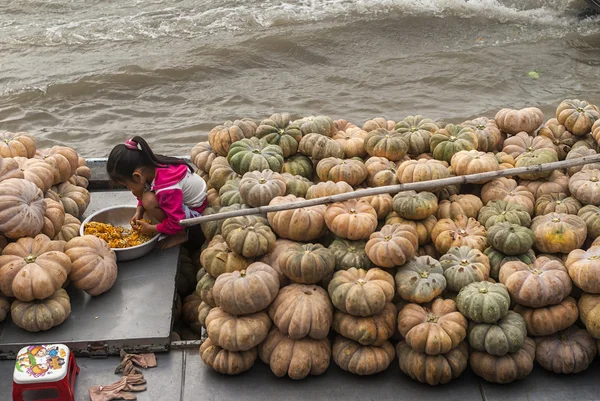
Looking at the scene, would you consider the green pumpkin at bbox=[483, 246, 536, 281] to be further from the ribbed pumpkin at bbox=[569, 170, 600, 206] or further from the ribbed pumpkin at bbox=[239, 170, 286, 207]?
the ribbed pumpkin at bbox=[239, 170, 286, 207]

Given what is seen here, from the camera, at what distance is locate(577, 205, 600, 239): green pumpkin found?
5.07 meters

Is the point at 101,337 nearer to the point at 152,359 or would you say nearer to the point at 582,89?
the point at 152,359

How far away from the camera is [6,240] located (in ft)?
17.2

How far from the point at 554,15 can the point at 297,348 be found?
44.6ft

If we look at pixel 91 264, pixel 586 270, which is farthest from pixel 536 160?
pixel 91 264

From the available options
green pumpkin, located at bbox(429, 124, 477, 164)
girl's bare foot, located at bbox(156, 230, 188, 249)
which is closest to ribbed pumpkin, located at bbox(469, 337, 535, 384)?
green pumpkin, located at bbox(429, 124, 477, 164)

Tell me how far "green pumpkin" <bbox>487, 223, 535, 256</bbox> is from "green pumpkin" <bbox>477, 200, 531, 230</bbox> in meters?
0.16

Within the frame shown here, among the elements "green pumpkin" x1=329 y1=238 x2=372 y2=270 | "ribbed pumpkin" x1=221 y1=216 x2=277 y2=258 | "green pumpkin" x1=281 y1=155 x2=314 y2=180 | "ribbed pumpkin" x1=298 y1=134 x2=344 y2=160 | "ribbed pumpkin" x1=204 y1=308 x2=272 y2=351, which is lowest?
"ribbed pumpkin" x1=204 y1=308 x2=272 y2=351

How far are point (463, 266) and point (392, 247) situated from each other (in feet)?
1.78

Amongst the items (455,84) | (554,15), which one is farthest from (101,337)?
(554,15)

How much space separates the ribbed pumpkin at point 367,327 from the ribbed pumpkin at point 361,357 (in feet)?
0.20

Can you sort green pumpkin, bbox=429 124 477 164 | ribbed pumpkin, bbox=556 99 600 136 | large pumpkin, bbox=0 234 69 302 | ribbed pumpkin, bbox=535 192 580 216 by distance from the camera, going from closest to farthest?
large pumpkin, bbox=0 234 69 302, ribbed pumpkin, bbox=535 192 580 216, green pumpkin, bbox=429 124 477 164, ribbed pumpkin, bbox=556 99 600 136

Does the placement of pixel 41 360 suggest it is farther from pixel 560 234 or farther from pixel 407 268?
pixel 560 234

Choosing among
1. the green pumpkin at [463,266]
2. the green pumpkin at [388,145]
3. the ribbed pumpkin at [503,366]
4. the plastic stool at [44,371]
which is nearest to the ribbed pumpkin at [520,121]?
the green pumpkin at [388,145]
